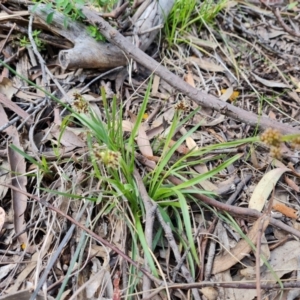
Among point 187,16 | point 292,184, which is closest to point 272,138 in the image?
point 292,184

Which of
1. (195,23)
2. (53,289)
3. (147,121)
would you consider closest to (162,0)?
(195,23)

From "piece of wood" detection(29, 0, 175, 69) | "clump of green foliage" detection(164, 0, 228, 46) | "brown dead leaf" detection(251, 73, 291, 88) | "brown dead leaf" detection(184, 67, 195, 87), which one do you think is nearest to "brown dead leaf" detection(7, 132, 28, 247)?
"piece of wood" detection(29, 0, 175, 69)

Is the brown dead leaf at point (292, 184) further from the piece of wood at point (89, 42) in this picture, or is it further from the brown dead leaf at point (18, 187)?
the brown dead leaf at point (18, 187)

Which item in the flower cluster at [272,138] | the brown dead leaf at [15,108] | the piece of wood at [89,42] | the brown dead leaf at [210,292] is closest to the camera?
the flower cluster at [272,138]

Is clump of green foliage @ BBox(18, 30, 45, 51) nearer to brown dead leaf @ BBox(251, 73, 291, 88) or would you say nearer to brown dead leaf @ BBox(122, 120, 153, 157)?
brown dead leaf @ BBox(122, 120, 153, 157)

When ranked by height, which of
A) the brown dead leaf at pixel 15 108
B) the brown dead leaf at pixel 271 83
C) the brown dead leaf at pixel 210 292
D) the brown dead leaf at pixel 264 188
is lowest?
the brown dead leaf at pixel 210 292

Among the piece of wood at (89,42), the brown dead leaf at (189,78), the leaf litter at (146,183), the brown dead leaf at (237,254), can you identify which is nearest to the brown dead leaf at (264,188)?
the leaf litter at (146,183)

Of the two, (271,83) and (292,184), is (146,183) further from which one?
(271,83)
